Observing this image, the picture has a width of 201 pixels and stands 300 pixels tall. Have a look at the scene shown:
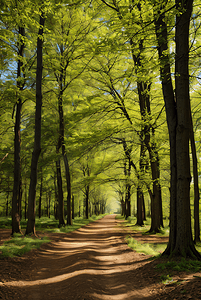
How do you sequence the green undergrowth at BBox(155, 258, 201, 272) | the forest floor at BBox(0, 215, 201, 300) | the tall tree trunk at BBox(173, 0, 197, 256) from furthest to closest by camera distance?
the tall tree trunk at BBox(173, 0, 197, 256) → the green undergrowth at BBox(155, 258, 201, 272) → the forest floor at BBox(0, 215, 201, 300)

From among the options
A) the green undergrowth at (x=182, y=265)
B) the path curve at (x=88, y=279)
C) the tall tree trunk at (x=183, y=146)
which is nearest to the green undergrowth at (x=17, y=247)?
the path curve at (x=88, y=279)

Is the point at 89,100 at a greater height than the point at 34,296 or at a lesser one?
greater

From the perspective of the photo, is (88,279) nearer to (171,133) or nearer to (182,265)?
(182,265)

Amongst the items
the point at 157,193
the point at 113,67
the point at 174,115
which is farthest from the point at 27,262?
the point at 113,67

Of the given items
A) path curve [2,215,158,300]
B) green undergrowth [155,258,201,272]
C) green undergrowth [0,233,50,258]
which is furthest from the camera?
green undergrowth [0,233,50,258]

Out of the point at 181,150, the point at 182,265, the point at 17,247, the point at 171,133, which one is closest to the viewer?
the point at 182,265

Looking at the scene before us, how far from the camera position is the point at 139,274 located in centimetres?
490

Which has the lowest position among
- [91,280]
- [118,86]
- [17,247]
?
[17,247]

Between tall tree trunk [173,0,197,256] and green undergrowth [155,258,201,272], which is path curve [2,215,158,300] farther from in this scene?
tall tree trunk [173,0,197,256]

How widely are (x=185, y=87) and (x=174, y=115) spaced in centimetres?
85

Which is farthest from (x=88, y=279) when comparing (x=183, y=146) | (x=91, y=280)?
(x=183, y=146)

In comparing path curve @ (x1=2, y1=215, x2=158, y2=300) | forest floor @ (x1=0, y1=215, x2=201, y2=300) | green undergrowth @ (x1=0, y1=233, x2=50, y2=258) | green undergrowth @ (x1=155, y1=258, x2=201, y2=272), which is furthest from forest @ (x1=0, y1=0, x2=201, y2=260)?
green undergrowth @ (x1=0, y1=233, x2=50, y2=258)

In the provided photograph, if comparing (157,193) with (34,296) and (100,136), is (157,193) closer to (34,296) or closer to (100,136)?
(100,136)

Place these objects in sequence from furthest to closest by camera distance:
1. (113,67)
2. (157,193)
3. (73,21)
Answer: (73,21) → (157,193) → (113,67)
